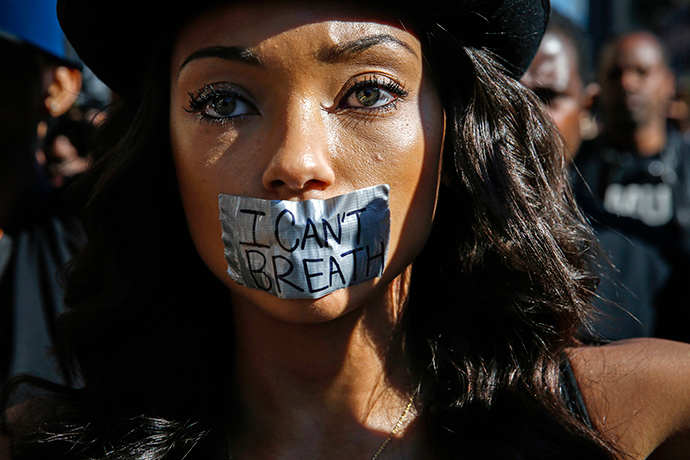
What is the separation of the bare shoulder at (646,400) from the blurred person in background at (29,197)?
209 centimetres

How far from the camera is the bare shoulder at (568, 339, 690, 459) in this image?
1.69 m

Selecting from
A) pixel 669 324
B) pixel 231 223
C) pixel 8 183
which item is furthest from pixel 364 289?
pixel 8 183

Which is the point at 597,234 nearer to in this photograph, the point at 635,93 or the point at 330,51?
the point at 330,51

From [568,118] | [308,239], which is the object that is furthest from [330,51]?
[568,118]

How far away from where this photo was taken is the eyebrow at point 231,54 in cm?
152

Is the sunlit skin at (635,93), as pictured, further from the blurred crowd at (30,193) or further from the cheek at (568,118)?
the blurred crowd at (30,193)

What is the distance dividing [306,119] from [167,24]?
53cm

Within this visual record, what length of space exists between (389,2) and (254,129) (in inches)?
17.7

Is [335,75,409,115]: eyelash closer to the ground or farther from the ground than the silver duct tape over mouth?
farther from the ground

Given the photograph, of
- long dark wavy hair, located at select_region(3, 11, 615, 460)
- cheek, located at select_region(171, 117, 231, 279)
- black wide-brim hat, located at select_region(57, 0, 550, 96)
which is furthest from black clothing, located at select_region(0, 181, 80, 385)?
cheek, located at select_region(171, 117, 231, 279)

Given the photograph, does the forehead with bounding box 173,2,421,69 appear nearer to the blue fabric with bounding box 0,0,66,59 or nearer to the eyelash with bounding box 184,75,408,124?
the eyelash with bounding box 184,75,408,124

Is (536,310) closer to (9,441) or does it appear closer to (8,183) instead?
(9,441)

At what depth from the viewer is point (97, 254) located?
6.73 ft

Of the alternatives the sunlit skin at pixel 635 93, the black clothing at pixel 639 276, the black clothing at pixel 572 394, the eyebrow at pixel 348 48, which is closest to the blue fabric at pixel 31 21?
the eyebrow at pixel 348 48
